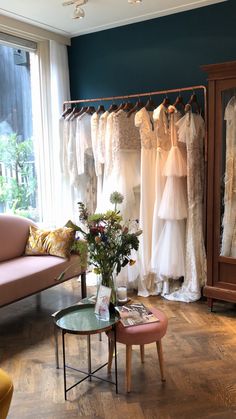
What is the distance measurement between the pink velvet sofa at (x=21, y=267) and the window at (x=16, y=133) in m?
0.58

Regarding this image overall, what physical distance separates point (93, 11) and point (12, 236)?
7.06 feet

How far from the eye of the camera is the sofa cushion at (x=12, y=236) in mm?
3479

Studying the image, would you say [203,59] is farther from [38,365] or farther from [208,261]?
[38,365]

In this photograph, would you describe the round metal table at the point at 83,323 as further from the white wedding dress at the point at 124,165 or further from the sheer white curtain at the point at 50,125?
the sheer white curtain at the point at 50,125

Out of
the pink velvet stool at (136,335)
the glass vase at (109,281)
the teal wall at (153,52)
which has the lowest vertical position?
the pink velvet stool at (136,335)

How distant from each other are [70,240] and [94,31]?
2.26 m

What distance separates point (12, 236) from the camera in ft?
11.7

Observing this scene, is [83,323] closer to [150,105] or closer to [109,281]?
[109,281]

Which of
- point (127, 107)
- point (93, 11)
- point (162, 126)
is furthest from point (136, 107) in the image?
point (93, 11)

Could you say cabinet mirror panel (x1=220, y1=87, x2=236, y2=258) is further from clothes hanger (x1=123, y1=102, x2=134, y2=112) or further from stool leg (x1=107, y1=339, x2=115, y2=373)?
stool leg (x1=107, y1=339, x2=115, y2=373)

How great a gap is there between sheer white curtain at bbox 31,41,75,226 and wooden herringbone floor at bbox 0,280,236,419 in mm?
1309

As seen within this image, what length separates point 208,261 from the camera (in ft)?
10.9

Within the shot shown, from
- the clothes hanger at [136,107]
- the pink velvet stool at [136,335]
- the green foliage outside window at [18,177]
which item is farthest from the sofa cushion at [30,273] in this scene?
the clothes hanger at [136,107]

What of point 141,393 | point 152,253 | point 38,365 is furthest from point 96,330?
point 152,253
